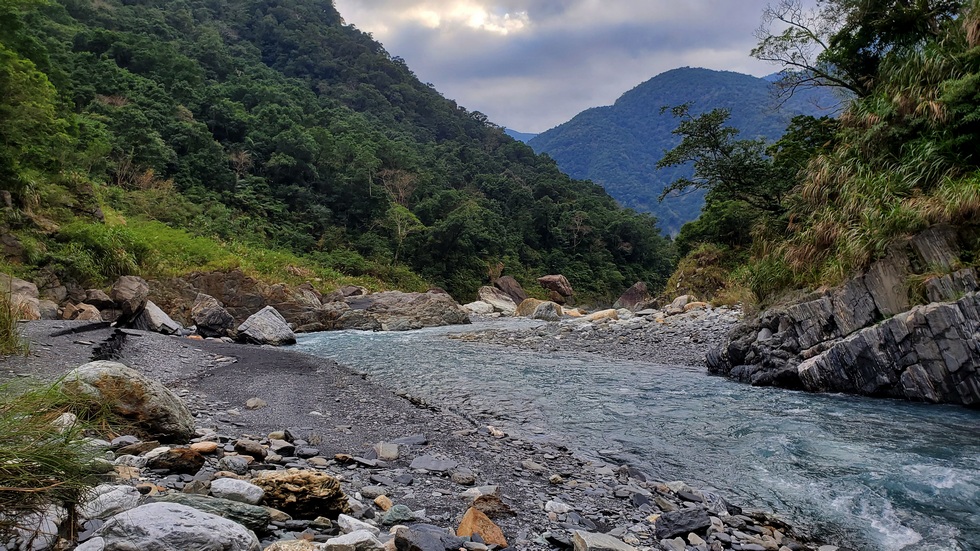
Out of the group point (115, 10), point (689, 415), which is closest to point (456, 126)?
point (115, 10)

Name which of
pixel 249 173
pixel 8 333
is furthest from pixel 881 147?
pixel 249 173

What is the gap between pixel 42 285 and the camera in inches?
629

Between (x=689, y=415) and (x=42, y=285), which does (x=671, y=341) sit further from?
(x=42, y=285)

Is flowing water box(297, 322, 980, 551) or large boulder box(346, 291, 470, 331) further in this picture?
large boulder box(346, 291, 470, 331)

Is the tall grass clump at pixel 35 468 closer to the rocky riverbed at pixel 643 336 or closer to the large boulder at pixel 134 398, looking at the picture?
the large boulder at pixel 134 398

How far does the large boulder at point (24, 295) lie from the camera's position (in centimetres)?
1213

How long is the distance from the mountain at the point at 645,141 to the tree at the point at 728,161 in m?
119

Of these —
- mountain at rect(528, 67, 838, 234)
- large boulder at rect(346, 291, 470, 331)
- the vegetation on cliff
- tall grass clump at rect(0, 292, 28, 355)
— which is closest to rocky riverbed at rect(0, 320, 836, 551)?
tall grass clump at rect(0, 292, 28, 355)

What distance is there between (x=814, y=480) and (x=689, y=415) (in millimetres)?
2701

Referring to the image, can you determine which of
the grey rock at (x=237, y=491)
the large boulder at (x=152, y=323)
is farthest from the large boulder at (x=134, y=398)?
the large boulder at (x=152, y=323)

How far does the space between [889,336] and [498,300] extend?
33.9m

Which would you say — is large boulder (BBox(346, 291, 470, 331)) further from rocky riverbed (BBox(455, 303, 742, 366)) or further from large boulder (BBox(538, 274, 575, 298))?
large boulder (BBox(538, 274, 575, 298))

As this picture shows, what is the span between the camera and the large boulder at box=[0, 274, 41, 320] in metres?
12.1

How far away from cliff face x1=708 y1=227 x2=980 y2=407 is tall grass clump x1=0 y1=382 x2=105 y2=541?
1030 cm
